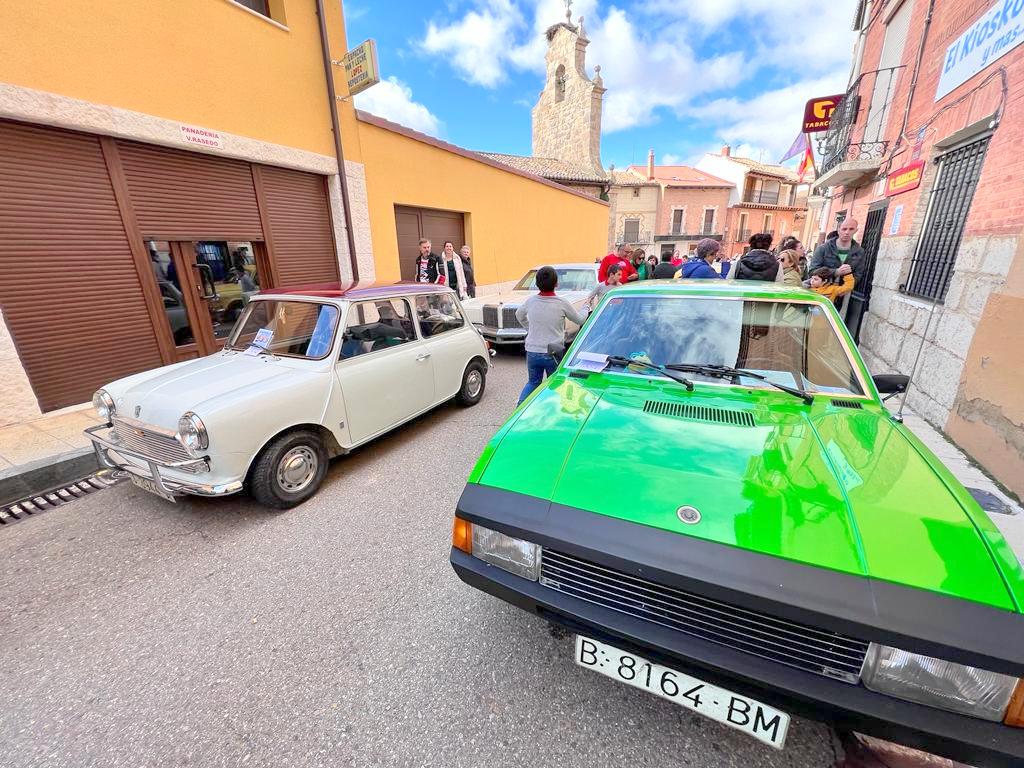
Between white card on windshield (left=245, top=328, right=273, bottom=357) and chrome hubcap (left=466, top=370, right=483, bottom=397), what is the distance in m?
2.19

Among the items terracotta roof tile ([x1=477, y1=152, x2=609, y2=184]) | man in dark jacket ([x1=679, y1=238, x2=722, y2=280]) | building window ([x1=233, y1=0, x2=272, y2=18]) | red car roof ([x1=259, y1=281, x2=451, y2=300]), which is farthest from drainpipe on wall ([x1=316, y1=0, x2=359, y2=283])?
terracotta roof tile ([x1=477, y1=152, x2=609, y2=184])

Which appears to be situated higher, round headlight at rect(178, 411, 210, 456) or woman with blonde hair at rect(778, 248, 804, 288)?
woman with blonde hair at rect(778, 248, 804, 288)

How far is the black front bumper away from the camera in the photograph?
1.10 metres

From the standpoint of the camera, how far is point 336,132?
7.27 meters

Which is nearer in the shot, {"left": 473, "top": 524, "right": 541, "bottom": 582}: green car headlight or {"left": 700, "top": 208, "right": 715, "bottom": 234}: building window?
{"left": 473, "top": 524, "right": 541, "bottom": 582}: green car headlight

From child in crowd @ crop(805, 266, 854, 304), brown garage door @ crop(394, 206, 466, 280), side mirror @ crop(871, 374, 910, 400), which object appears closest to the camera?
side mirror @ crop(871, 374, 910, 400)

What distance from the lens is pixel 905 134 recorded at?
6.17 m

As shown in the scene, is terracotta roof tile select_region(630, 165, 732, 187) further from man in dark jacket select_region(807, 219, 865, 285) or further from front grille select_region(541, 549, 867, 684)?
front grille select_region(541, 549, 867, 684)

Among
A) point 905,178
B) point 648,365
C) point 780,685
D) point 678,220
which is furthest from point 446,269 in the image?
point 678,220

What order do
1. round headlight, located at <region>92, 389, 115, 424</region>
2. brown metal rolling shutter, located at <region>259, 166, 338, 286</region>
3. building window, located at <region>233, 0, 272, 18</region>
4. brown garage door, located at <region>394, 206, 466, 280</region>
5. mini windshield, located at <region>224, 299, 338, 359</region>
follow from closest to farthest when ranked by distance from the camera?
round headlight, located at <region>92, 389, 115, 424</region> → mini windshield, located at <region>224, 299, 338, 359</region> → building window, located at <region>233, 0, 272, 18</region> → brown metal rolling shutter, located at <region>259, 166, 338, 286</region> → brown garage door, located at <region>394, 206, 466, 280</region>

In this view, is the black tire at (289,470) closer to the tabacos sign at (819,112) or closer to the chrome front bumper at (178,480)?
the chrome front bumper at (178,480)

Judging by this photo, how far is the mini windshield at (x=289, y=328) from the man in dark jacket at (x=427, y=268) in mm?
3817

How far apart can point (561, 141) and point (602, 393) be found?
28296 millimetres

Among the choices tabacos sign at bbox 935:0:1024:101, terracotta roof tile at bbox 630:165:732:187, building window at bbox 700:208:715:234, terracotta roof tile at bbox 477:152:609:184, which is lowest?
tabacos sign at bbox 935:0:1024:101
